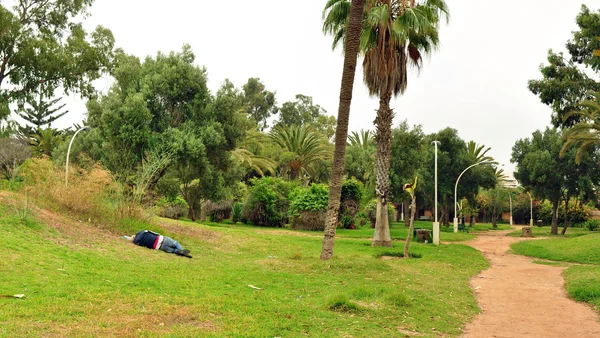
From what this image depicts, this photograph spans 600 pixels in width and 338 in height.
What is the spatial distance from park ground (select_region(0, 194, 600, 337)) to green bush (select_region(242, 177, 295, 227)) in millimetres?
19039

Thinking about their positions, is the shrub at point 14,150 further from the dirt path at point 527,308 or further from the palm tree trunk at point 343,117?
the dirt path at point 527,308

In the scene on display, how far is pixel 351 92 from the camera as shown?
16.0 meters

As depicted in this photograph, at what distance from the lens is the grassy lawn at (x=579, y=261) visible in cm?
1227

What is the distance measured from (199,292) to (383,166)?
15.5 meters

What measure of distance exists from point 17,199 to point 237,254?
6.79 meters

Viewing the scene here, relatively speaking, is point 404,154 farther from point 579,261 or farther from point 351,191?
point 579,261

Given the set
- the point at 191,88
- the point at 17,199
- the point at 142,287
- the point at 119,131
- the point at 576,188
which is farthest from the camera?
the point at 576,188

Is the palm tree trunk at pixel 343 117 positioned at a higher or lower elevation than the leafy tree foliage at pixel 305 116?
lower

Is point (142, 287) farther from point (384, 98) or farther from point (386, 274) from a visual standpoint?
point (384, 98)

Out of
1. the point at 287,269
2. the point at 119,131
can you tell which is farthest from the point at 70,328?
the point at 119,131

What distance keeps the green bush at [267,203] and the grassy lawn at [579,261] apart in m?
16.3

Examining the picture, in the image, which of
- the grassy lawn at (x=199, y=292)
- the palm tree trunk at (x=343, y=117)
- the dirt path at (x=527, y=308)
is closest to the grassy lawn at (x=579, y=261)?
the dirt path at (x=527, y=308)

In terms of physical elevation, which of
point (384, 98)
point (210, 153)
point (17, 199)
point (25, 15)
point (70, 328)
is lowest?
point (70, 328)

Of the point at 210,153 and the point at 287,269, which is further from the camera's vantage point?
the point at 210,153
